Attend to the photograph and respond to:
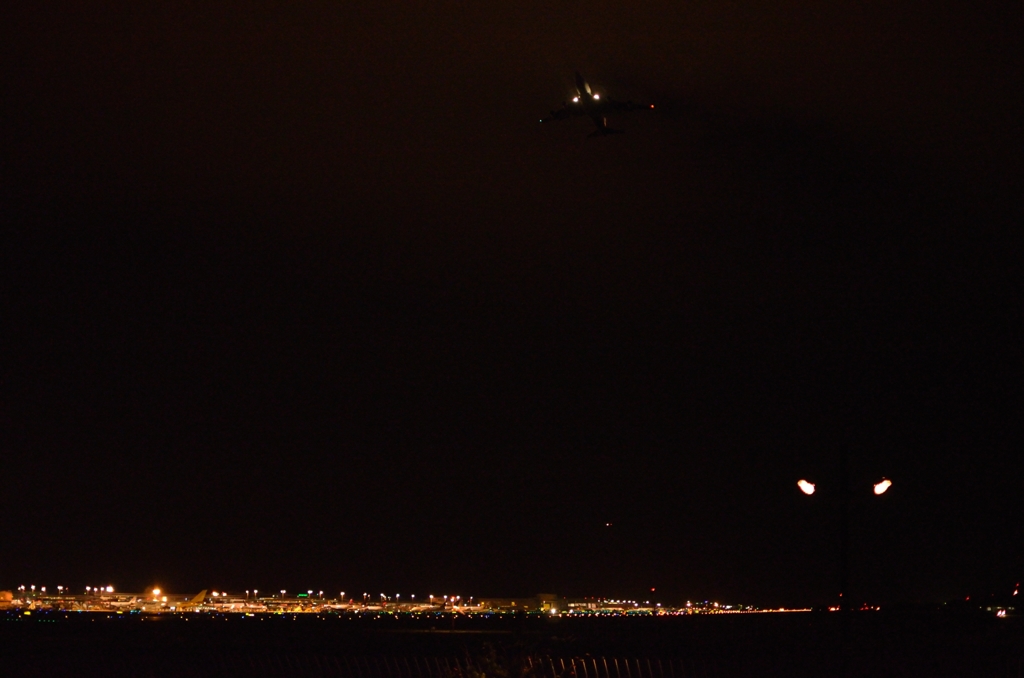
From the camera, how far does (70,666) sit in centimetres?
2627

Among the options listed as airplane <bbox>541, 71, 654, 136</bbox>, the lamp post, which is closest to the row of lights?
the lamp post

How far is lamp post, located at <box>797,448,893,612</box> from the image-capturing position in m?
22.2

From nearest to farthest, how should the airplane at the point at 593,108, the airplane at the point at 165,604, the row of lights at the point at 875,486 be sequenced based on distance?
1. the row of lights at the point at 875,486
2. the airplane at the point at 593,108
3. the airplane at the point at 165,604

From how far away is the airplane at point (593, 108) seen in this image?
34.3 metres

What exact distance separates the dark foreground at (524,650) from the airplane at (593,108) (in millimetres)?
18306

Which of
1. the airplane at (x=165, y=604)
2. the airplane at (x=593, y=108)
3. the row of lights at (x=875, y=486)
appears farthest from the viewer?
the airplane at (x=165, y=604)

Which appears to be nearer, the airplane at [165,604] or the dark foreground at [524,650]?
the dark foreground at [524,650]

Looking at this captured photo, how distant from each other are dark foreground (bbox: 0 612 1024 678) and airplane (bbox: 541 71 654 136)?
18.3 m

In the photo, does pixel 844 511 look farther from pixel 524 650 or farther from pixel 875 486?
pixel 524 650

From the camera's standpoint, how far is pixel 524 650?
71.2 ft

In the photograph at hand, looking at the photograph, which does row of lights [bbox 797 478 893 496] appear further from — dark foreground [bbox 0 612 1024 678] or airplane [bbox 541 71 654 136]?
airplane [bbox 541 71 654 136]

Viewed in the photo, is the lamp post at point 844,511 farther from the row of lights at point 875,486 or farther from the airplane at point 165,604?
the airplane at point 165,604

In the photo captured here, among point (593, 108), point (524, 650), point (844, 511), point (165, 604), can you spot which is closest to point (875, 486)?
point (844, 511)

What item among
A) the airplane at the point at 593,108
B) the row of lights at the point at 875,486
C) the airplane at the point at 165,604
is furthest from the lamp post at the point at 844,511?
the airplane at the point at 165,604
